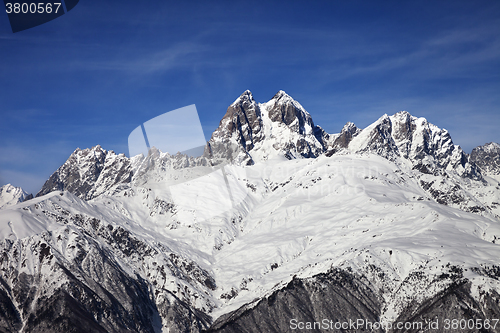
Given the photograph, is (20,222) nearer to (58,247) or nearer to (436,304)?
(58,247)

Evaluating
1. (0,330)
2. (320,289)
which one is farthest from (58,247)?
(320,289)

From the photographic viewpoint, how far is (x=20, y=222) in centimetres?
19500

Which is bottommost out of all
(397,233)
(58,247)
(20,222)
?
(397,233)

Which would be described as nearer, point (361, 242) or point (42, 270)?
point (42, 270)

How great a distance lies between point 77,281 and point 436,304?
132m

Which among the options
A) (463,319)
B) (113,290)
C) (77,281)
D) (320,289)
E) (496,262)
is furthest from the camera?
(113,290)

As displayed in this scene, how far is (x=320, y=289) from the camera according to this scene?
16075 cm

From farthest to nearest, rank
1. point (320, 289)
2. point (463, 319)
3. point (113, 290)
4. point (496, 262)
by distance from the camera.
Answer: point (113, 290) < point (320, 289) < point (496, 262) < point (463, 319)

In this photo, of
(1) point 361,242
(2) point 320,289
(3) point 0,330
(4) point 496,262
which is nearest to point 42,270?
(3) point 0,330

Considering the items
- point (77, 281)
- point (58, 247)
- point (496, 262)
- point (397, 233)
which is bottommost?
point (496, 262)

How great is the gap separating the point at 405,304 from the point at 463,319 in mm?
23025

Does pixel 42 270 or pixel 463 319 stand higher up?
pixel 42 270

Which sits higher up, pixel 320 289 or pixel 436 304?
pixel 320 289

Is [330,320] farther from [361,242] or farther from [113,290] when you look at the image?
[113,290]
